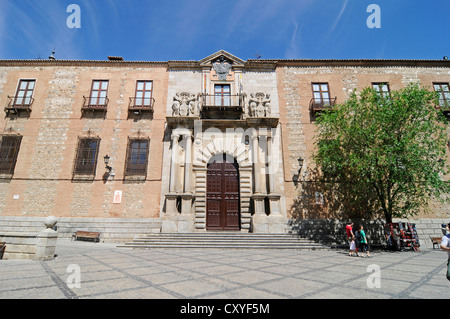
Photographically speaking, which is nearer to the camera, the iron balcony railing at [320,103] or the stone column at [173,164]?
the stone column at [173,164]

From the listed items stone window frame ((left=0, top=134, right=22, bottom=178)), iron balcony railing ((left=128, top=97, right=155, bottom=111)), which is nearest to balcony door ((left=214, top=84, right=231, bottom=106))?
iron balcony railing ((left=128, top=97, right=155, bottom=111))

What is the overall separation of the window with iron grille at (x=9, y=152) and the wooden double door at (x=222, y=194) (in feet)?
38.9

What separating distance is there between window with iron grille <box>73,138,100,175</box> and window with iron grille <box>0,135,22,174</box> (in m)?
3.79

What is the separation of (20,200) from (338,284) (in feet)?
54.5

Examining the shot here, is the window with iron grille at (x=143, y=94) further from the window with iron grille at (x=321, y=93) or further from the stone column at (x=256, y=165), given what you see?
the window with iron grille at (x=321, y=93)

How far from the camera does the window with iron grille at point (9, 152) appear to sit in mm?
13672

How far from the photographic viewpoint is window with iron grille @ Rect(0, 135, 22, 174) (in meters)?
13.7

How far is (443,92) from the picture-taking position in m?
15.1

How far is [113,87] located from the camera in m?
15.2

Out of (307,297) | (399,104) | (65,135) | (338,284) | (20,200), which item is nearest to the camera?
(307,297)

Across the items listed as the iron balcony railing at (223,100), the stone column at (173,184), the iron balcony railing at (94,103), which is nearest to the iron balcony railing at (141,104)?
the iron balcony railing at (94,103)
